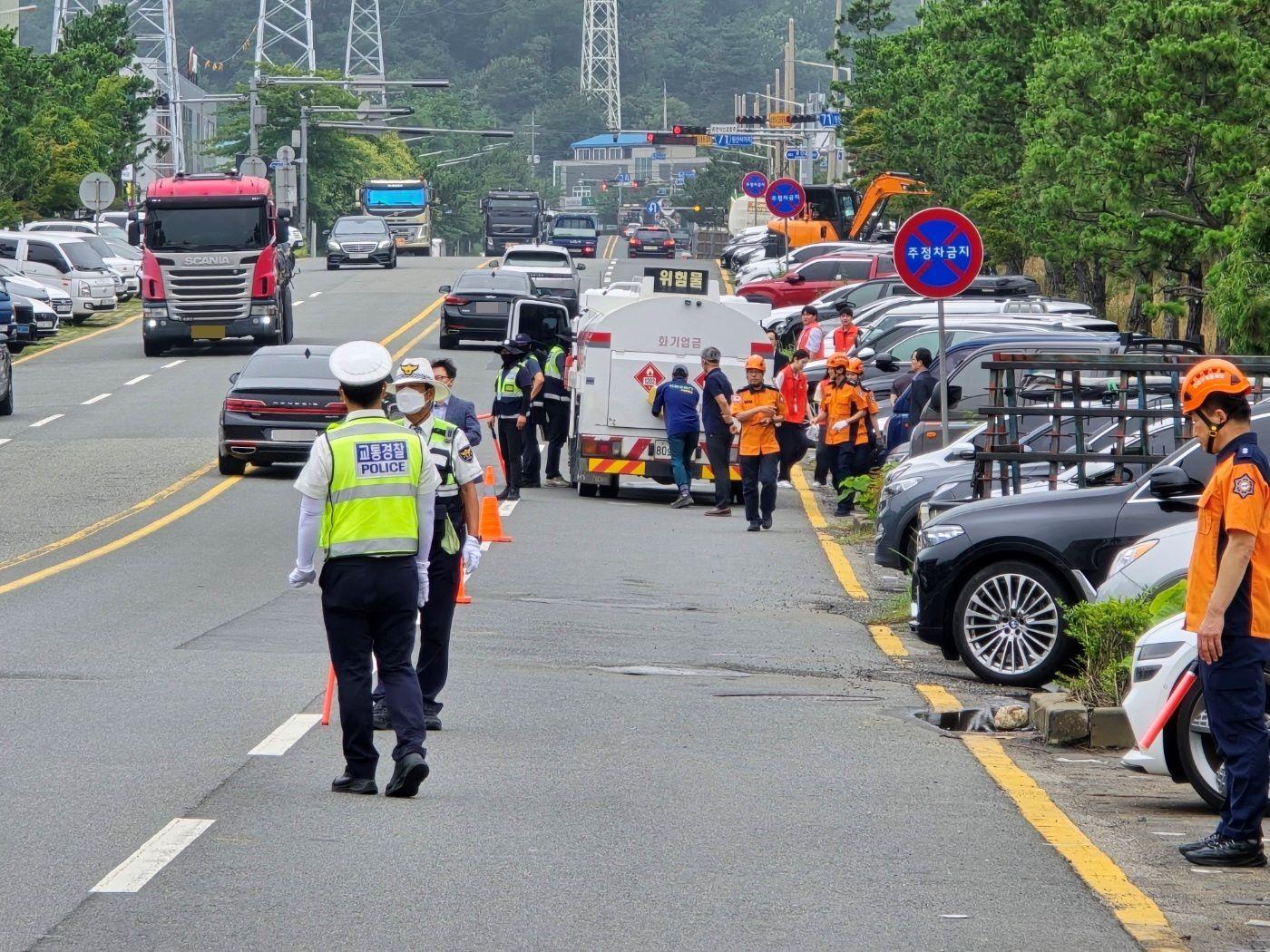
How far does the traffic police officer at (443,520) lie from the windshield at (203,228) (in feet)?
93.0

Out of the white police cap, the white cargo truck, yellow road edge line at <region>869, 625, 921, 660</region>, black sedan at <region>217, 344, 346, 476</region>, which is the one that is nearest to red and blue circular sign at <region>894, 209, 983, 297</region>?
yellow road edge line at <region>869, 625, 921, 660</region>

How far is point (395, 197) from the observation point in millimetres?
83125

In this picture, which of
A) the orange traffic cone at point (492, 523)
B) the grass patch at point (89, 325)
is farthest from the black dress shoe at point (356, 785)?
the grass patch at point (89, 325)

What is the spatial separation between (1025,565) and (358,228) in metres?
58.8

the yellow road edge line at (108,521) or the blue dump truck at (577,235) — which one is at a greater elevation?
the blue dump truck at (577,235)

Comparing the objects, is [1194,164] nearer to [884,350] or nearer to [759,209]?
[884,350]

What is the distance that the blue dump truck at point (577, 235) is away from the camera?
81.8 metres

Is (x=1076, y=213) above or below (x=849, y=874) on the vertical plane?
above

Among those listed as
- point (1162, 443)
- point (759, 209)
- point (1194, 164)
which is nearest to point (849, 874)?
point (1162, 443)

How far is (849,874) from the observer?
7406 millimetres

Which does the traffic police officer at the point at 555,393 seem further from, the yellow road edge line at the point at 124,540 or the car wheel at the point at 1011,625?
the car wheel at the point at 1011,625

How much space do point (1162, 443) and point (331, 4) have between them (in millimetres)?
181419

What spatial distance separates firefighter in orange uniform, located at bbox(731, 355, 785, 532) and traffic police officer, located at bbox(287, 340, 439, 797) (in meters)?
→ 12.5

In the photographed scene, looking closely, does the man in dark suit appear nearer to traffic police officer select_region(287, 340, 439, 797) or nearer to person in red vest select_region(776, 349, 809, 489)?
traffic police officer select_region(287, 340, 439, 797)
